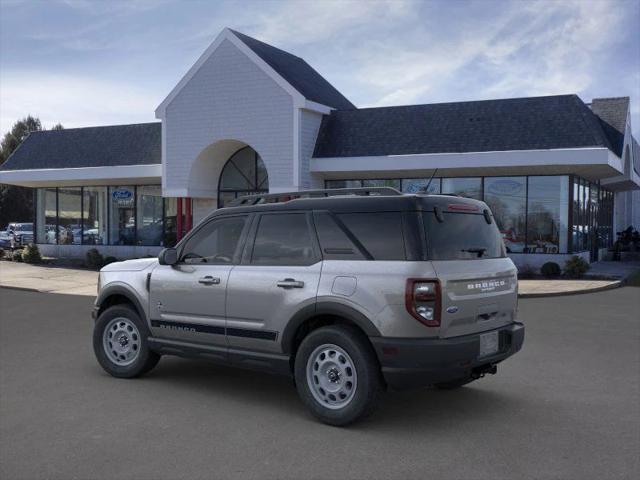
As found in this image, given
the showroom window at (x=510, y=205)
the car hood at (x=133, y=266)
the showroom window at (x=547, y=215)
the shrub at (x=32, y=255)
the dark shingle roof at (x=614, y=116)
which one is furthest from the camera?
the shrub at (x=32, y=255)

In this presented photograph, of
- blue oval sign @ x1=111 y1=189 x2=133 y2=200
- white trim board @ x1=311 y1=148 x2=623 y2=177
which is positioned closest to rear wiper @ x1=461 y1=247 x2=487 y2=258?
white trim board @ x1=311 y1=148 x2=623 y2=177

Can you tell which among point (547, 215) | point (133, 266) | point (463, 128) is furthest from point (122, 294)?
point (547, 215)

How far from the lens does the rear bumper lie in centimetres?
531

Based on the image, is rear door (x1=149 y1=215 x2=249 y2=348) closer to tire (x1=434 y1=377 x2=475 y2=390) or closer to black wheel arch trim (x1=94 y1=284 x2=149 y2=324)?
black wheel arch trim (x1=94 y1=284 x2=149 y2=324)

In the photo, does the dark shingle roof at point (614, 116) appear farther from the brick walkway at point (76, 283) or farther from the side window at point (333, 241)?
the side window at point (333, 241)

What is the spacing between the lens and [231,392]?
22.4 ft

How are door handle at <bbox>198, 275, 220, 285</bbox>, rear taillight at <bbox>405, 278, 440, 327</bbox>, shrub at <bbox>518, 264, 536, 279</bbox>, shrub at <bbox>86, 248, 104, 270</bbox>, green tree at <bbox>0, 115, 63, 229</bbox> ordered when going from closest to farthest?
rear taillight at <bbox>405, 278, 440, 327</bbox> → door handle at <bbox>198, 275, 220, 285</bbox> → shrub at <bbox>518, 264, 536, 279</bbox> → shrub at <bbox>86, 248, 104, 270</bbox> → green tree at <bbox>0, 115, 63, 229</bbox>

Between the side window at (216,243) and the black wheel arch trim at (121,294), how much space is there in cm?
79

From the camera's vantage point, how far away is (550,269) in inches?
803

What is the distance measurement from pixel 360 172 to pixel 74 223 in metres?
14.3

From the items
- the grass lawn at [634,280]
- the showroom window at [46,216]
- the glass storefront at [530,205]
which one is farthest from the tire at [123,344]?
the showroom window at [46,216]

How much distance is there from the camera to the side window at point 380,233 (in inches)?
218

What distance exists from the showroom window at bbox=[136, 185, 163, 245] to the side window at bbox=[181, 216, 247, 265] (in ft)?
67.2

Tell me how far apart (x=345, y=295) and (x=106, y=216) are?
81.5ft
